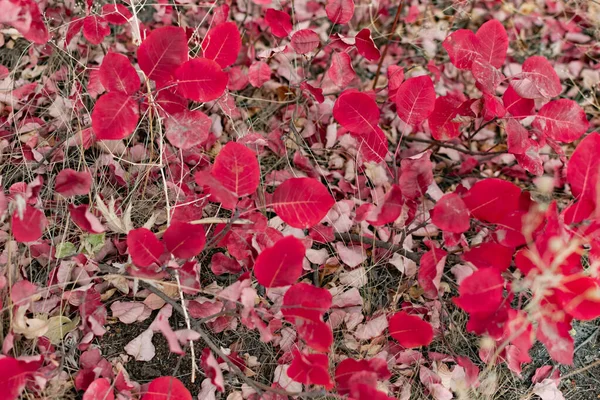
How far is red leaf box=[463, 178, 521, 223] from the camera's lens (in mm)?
906

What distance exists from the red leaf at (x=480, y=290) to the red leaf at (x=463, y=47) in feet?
1.39

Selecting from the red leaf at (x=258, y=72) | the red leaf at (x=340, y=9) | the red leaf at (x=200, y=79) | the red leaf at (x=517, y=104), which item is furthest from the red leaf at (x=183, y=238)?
the red leaf at (x=517, y=104)

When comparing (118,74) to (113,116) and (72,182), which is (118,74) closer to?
(113,116)

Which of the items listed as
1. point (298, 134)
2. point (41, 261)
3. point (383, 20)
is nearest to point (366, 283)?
point (298, 134)

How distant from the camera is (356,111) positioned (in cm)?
102

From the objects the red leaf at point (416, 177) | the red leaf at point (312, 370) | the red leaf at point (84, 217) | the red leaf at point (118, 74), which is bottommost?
the red leaf at point (312, 370)

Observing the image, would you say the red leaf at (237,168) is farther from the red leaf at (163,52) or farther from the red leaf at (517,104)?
the red leaf at (517,104)

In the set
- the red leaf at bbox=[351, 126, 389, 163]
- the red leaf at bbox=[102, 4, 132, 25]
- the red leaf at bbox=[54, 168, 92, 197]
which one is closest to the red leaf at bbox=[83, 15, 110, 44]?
the red leaf at bbox=[102, 4, 132, 25]

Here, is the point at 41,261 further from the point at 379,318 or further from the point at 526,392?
the point at 526,392

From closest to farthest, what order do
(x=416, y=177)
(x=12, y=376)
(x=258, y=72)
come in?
(x=12, y=376) < (x=416, y=177) < (x=258, y=72)

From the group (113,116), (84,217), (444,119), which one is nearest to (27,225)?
(84,217)

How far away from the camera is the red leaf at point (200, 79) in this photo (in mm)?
923

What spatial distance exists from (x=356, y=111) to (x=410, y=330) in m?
0.44

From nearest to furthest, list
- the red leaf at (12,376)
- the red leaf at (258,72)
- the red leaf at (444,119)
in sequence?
the red leaf at (12,376) < the red leaf at (444,119) < the red leaf at (258,72)
